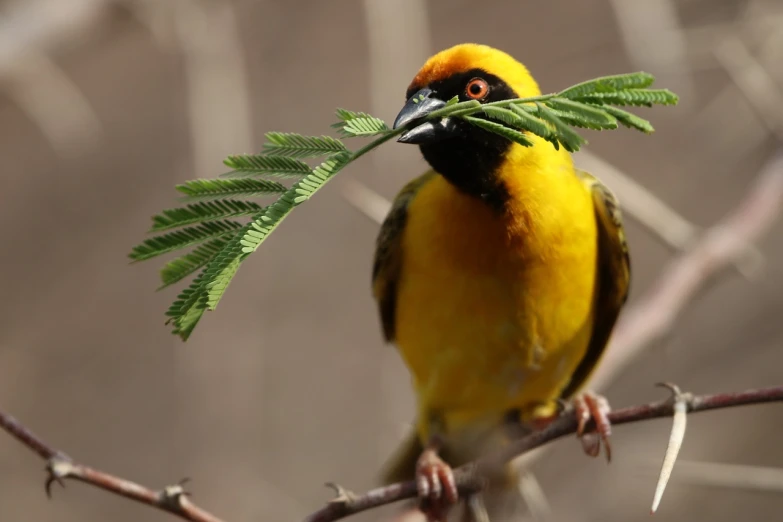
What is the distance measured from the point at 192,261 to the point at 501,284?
4.84 ft

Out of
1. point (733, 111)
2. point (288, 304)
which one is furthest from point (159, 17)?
point (288, 304)

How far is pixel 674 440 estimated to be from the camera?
1.95m

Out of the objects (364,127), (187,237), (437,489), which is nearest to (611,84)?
(364,127)

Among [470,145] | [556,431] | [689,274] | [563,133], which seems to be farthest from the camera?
[689,274]

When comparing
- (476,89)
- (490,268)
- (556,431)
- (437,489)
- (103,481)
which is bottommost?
(437,489)

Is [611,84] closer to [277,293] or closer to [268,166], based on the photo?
[268,166]

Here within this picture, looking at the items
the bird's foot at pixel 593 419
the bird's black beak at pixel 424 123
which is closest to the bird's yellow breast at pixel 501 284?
the bird's foot at pixel 593 419

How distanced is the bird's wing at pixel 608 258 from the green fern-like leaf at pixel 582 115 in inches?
64.5

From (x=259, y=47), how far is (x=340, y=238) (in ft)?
6.04

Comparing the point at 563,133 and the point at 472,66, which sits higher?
the point at 472,66

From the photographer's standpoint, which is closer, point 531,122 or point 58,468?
point 531,122

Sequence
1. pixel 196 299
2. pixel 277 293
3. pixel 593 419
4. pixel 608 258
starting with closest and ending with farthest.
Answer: pixel 196 299
pixel 593 419
pixel 608 258
pixel 277 293

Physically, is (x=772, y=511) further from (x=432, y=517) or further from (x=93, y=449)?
(x=93, y=449)

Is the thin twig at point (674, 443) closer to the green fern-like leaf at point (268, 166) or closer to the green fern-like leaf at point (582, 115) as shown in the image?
the green fern-like leaf at point (582, 115)
